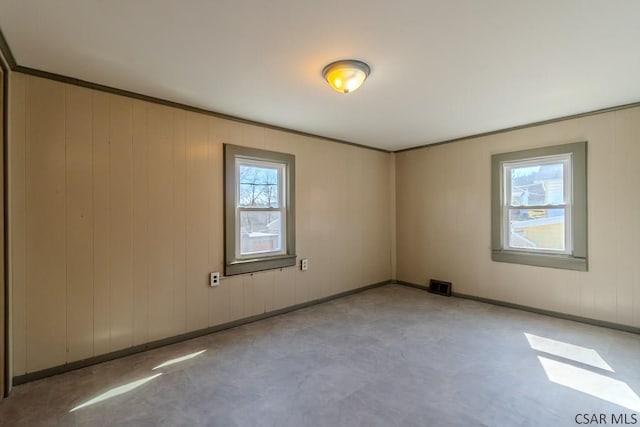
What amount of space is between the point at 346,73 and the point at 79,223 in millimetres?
2507

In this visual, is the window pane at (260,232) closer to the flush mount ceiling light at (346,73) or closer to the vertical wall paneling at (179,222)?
the vertical wall paneling at (179,222)

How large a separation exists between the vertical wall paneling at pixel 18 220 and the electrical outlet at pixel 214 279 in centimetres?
145

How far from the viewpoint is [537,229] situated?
3904mm

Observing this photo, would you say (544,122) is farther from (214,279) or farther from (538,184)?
(214,279)

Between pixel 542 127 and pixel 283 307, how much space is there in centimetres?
399

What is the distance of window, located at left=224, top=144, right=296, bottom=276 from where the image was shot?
3428 mm

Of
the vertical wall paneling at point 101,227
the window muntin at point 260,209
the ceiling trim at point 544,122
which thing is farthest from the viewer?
the window muntin at point 260,209

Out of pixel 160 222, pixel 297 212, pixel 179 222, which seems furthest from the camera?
pixel 297 212

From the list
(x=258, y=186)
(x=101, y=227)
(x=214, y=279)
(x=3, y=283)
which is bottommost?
(x=214, y=279)

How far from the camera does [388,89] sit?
9.00 feet

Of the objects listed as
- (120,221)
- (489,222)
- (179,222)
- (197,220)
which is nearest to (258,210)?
(197,220)

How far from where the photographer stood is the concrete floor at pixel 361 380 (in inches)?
75.1

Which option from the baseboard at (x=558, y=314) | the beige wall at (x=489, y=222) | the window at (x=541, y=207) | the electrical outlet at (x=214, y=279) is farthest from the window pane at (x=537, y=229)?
the electrical outlet at (x=214, y=279)

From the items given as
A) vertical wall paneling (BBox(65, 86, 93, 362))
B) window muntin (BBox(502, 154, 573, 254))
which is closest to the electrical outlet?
vertical wall paneling (BBox(65, 86, 93, 362))
